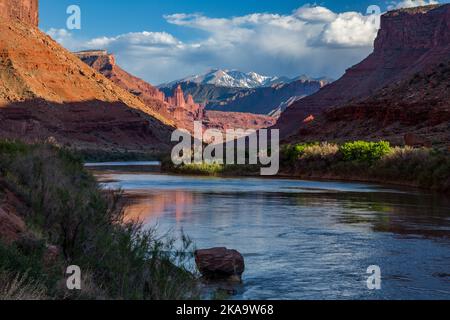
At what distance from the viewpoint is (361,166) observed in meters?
47.8

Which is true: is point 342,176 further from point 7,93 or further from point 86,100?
point 86,100

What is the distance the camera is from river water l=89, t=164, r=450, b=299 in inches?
501

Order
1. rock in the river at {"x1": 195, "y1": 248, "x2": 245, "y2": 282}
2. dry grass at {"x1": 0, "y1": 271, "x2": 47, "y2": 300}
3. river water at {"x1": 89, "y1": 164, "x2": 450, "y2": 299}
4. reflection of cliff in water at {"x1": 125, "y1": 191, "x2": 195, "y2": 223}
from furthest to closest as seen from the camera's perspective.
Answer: reflection of cliff in water at {"x1": 125, "y1": 191, "x2": 195, "y2": 223} < rock in the river at {"x1": 195, "y1": 248, "x2": 245, "y2": 282} < river water at {"x1": 89, "y1": 164, "x2": 450, "y2": 299} < dry grass at {"x1": 0, "y1": 271, "x2": 47, "y2": 300}

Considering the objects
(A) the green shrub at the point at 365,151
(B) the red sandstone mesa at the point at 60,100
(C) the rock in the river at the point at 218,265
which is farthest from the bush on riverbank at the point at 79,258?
(B) the red sandstone mesa at the point at 60,100

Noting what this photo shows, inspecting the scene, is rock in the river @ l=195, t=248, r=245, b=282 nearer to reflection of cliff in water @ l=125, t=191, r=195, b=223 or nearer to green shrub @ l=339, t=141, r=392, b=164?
reflection of cliff in water @ l=125, t=191, r=195, b=223

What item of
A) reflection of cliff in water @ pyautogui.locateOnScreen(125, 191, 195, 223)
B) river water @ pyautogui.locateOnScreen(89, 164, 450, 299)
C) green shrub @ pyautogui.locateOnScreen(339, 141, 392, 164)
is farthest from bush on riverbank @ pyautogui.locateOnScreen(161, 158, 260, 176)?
reflection of cliff in water @ pyautogui.locateOnScreen(125, 191, 195, 223)

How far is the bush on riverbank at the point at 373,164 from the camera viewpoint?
3841 centimetres

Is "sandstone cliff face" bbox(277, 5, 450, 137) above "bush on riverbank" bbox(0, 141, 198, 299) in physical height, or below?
above

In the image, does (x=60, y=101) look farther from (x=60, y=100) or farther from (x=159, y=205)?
(x=159, y=205)

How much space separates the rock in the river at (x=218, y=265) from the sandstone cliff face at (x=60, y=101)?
290 feet

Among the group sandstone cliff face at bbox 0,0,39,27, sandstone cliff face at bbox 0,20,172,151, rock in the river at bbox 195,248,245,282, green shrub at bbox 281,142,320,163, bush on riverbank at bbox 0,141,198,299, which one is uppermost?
sandstone cliff face at bbox 0,0,39,27

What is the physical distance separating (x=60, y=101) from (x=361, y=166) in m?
87.5

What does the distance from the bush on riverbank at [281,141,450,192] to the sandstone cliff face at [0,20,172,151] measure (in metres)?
55.9
